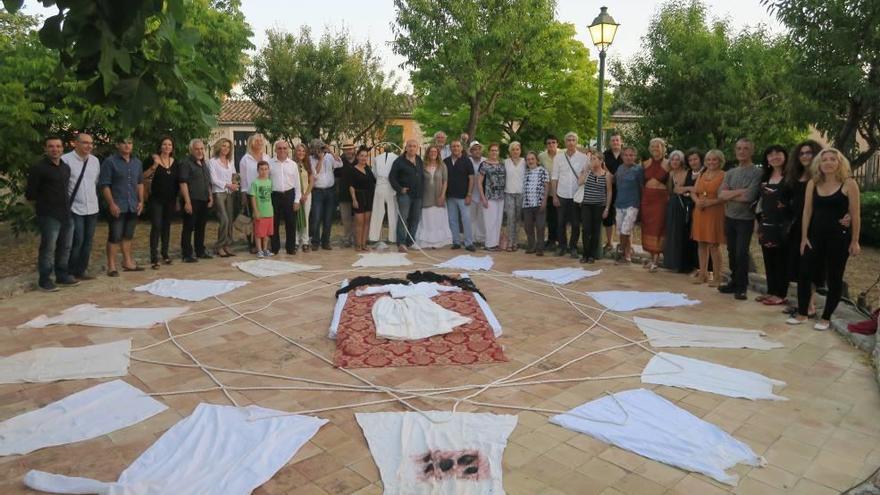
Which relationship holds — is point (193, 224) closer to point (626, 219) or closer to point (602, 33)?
point (626, 219)

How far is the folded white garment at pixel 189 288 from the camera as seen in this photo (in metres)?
6.01

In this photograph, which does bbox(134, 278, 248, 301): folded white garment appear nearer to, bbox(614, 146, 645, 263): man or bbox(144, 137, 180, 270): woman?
bbox(144, 137, 180, 270): woman

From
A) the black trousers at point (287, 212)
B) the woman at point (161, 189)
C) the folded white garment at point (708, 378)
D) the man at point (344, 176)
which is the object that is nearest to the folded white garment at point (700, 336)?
the folded white garment at point (708, 378)

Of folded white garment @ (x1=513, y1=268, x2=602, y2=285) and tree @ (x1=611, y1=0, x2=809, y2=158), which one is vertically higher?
tree @ (x1=611, y1=0, x2=809, y2=158)

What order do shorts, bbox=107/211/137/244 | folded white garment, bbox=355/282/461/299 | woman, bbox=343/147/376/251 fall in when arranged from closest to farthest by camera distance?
folded white garment, bbox=355/282/461/299 → shorts, bbox=107/211/137/244 → woman, bbox=343/147/376/251

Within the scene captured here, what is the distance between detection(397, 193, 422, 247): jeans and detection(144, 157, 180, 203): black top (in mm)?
2961

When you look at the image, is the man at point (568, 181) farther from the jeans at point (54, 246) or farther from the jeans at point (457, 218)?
the jeans at point (54, 246)

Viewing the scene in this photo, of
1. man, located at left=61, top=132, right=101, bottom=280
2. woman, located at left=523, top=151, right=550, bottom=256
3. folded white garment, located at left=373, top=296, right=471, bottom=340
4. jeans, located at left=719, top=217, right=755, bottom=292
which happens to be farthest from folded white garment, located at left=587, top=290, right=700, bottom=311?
man, located at left=61, top=132, right=101, bottom=280

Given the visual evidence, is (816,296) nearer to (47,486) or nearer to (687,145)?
(47,486)

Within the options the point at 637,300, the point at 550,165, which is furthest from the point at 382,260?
the point at 637,300

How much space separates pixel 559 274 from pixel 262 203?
397cm

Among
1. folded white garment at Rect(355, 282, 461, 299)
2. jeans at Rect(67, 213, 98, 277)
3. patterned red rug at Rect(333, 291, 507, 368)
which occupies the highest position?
jeans at Rect(67, 213, 98, 277)

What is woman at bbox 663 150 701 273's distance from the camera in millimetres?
6941

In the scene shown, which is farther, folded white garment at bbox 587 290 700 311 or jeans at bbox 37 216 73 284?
jeans at bbox 37 216 73 284
